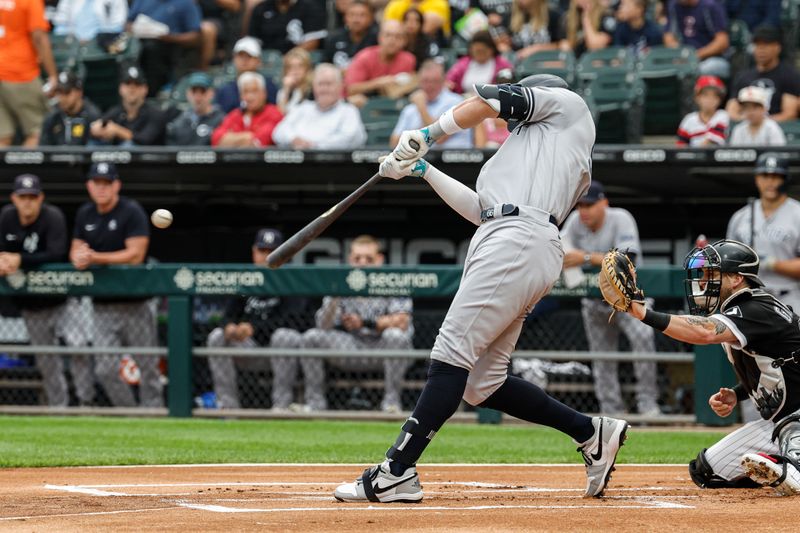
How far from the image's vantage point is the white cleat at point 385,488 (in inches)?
181

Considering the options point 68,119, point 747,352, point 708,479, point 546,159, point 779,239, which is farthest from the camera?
point 68,119

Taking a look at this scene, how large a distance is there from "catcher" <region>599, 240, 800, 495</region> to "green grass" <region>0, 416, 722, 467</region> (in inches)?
54.6

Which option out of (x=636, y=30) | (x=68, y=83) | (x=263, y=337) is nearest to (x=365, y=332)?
(x=263, y=337)

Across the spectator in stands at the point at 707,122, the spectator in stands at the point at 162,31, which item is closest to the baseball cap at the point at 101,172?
the spectator in stands at the point at 162,31

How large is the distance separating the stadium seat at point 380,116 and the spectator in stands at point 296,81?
689 millimetres

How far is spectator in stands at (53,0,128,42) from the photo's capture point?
13812 millimetres

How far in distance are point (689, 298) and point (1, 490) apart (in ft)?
9.83

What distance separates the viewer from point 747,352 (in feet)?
17.3

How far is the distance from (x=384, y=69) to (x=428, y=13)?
107cm

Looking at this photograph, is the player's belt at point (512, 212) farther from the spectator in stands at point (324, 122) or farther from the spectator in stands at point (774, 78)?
the spectator in stands at point (774, 78)

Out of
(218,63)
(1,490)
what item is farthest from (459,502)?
(218,63)

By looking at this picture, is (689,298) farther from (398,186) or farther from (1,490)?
(398,186)

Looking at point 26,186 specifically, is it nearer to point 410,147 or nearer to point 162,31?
point 162,31

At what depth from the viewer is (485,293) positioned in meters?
4.57
